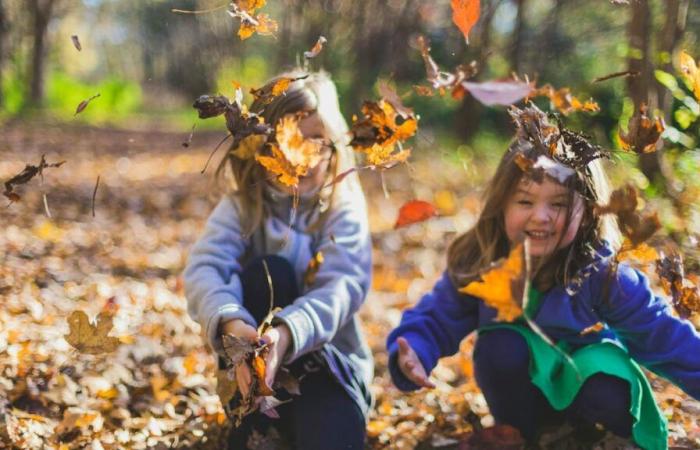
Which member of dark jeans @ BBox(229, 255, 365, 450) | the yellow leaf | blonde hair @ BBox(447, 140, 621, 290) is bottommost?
dark jeans @ BBox(229, 255, 365, 450)

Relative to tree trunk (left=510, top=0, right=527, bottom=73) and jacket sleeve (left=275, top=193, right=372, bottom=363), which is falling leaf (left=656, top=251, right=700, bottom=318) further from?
tree trunk (left=510, top=0, right=527, bottom=73)

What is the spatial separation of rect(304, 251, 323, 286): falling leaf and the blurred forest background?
16.6 inches

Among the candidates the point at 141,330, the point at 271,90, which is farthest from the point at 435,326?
the point at 141,330

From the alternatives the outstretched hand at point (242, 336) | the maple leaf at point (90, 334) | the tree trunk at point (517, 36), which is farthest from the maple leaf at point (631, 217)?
the tree trunk at point (517, 36)

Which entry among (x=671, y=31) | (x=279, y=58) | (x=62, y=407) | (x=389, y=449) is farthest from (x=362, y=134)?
(x=279, y=58)

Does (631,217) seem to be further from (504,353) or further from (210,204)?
(210,204)

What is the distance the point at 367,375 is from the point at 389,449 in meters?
0.25

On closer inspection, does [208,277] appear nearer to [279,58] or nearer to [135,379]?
[135,379]

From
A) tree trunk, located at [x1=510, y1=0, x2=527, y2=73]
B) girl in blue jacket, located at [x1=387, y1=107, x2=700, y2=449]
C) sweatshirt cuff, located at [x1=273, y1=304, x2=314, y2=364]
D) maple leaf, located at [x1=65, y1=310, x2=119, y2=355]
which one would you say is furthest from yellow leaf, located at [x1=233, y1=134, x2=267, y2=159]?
tree trunk, located at [x1=510, y1=0, x2=527, y2=73]

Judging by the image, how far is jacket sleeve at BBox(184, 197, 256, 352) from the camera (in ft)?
6.70

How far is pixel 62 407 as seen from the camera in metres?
2.38

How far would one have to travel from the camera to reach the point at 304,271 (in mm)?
2293

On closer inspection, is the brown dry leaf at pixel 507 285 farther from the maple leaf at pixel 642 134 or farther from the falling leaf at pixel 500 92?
the maple leaf at pixel 642 134

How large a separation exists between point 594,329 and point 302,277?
824 mm
